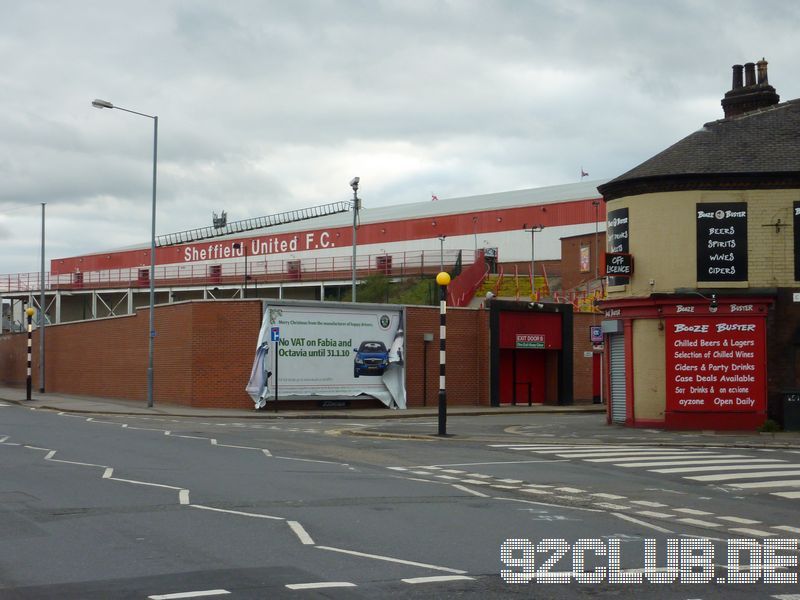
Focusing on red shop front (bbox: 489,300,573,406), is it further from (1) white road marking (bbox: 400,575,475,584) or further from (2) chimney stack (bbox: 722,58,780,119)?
(1) white road marking (bbox: 400,575,475,584)

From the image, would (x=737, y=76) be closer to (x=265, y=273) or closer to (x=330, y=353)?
(x=330, y=353)

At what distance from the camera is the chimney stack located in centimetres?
3241

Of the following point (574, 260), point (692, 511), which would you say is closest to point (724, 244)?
point (692, 511)

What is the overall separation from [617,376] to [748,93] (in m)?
10.8

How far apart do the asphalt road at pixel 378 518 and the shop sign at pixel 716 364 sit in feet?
17.3

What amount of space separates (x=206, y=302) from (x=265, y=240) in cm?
4395

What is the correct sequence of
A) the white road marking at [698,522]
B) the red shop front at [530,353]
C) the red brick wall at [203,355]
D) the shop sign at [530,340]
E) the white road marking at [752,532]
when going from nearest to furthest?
the white road marking at [752,532], the white road marking at [698,522], the red brick wall at [203,355], the red shop front at [530,353], the shop sign at [530,340]

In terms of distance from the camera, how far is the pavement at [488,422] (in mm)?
25188

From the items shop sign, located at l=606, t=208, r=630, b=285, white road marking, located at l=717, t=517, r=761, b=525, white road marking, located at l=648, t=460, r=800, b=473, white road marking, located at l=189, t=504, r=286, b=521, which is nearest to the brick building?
shop sign, located at l=606, t=208, r=630, b=285

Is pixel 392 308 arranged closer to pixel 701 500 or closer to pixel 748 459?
pixel 748 459

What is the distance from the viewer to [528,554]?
9992 mm

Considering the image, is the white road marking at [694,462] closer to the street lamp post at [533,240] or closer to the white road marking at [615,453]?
the white road marking at [615,453]

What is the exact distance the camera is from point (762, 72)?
108 feet

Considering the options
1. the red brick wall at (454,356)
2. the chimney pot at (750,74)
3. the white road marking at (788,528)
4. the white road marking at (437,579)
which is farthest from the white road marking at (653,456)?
the red brick wall at (454,356)
